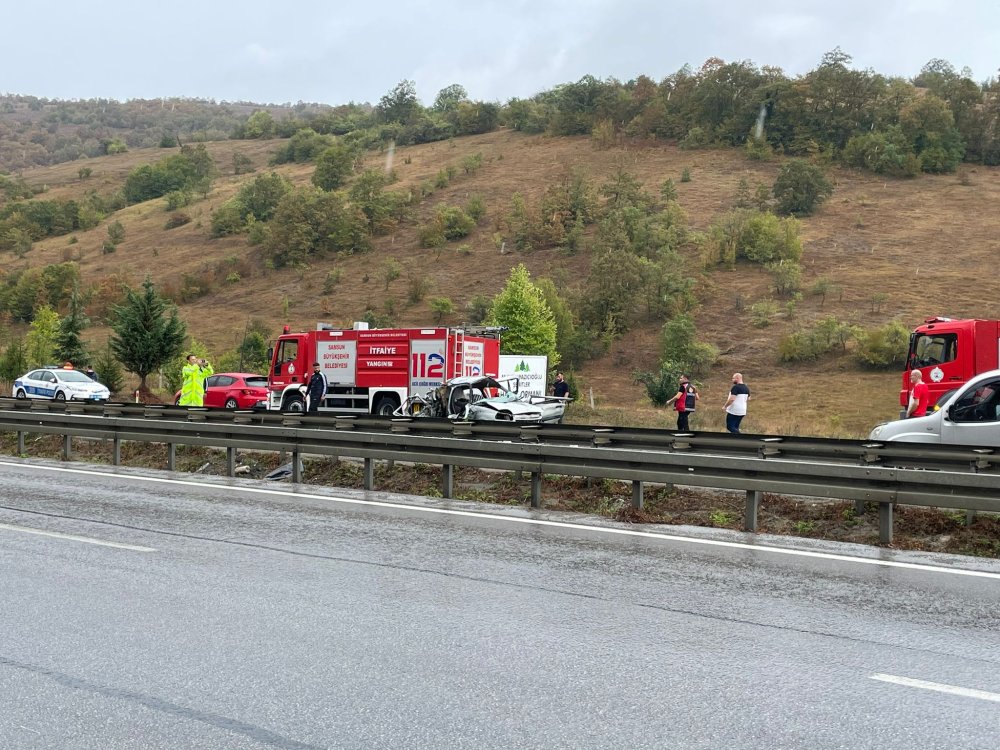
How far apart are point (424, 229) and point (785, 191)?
28.7m

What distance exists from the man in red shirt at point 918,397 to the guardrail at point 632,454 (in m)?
5.36

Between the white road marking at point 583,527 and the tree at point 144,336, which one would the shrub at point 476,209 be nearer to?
the tree at point 144,336

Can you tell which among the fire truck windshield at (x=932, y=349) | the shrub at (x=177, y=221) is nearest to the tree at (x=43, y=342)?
the fire truck windshield at (x=932, y=349)

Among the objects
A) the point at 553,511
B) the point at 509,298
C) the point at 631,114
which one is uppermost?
the point at 631,114

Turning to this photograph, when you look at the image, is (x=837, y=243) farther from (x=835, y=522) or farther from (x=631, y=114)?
(x=835, y=522)

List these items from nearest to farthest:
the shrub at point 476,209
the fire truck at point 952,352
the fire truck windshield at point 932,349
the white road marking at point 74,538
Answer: the white road marking at point 74,538
the fire truck at point 952,352
the fire truck windshield at point 932,349
the shrub at point 476,209

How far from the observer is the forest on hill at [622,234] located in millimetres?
56406

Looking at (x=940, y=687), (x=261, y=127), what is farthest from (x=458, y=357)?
(x=261, y=127)

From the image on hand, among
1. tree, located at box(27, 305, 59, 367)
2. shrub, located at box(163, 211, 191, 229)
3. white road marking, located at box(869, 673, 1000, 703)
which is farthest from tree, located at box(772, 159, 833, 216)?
white road marking, located at box(869, 673, 1000, 703)

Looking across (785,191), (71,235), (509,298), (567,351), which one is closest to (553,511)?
(509,298)

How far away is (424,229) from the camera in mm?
85438

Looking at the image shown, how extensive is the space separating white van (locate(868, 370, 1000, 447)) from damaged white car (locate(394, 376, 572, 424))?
35.3 feet

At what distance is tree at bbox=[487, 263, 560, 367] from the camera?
5162cm

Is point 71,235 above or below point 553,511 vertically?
above
